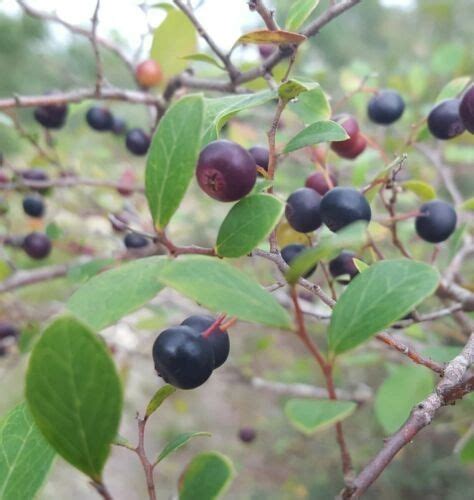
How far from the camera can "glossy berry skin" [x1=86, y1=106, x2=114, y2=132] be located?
1.62 m

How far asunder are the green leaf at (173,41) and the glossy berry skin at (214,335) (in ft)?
2.67

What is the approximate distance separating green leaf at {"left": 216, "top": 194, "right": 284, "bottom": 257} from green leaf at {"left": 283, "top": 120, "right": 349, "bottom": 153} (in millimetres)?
117

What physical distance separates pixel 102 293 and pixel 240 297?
0.15 metres

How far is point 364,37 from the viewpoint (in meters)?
8.36

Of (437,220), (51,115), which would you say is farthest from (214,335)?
(51,115)

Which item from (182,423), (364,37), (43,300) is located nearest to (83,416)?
(43,300)

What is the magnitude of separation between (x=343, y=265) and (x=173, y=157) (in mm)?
432

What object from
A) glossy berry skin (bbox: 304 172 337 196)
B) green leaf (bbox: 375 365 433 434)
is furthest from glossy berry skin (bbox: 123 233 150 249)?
green leaf (bbox: 375 365 433 434)

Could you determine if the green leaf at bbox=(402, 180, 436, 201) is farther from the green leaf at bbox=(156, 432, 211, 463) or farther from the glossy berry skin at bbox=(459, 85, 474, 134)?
the green leaf at bbox=(156, 432, 211, 463)

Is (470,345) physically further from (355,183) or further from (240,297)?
(355,183)

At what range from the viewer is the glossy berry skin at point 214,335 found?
64cm

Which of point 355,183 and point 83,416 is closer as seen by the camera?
point 83,416

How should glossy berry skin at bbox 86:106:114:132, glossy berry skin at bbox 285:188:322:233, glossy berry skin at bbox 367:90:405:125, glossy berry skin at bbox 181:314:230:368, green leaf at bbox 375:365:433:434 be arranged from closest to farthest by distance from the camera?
glossy berry skin at bbox 181:314:230:368, glossy berry skin at bbox 285:188:322:233, glossy berry skin at bbox 367:90:405:125, green leaf at bbox 375:365:433:434, glossy berry skin at bbox 86:106:114:132

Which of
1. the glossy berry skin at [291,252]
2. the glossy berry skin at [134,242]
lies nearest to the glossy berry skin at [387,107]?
the glossy berry skin at [291,252]
